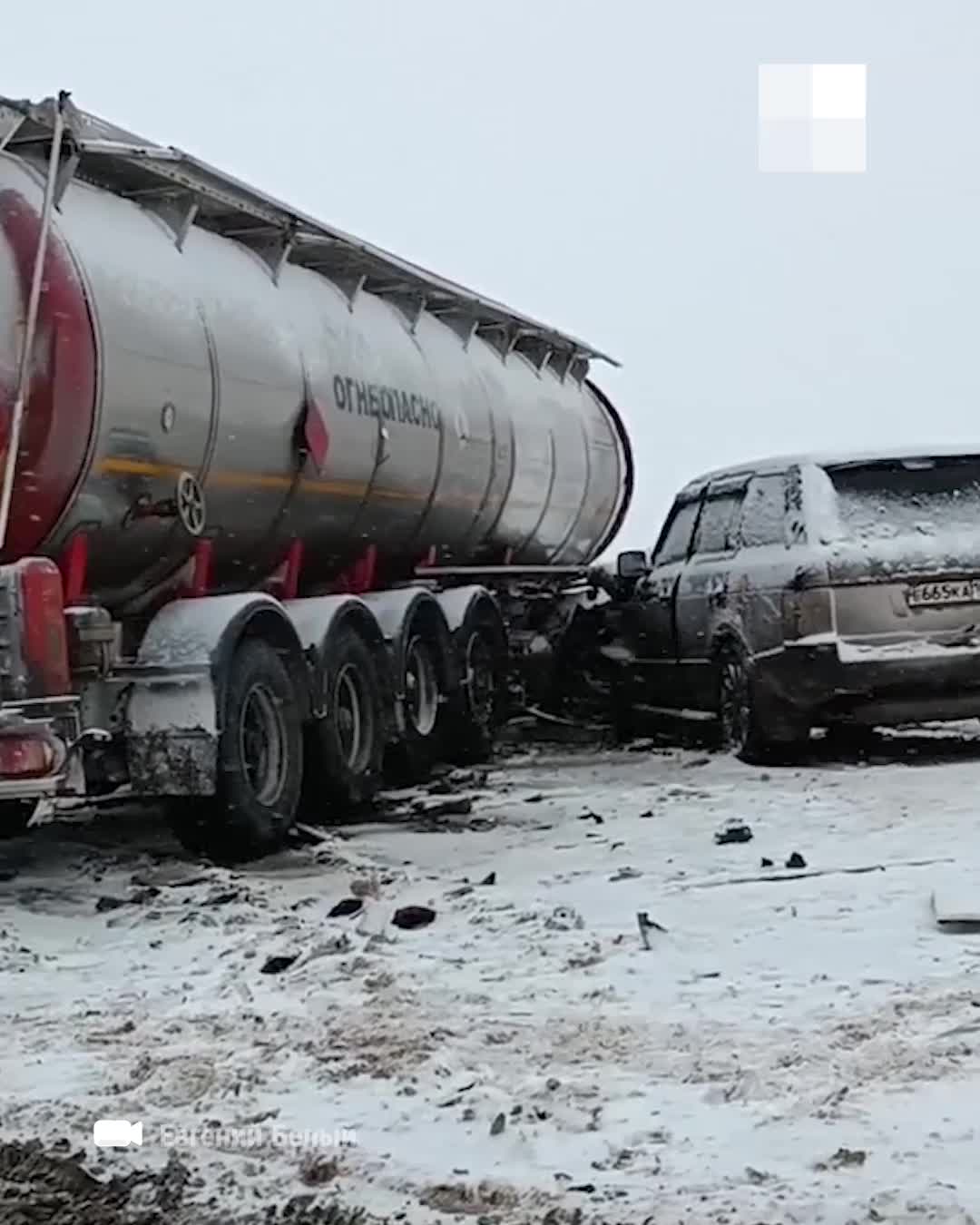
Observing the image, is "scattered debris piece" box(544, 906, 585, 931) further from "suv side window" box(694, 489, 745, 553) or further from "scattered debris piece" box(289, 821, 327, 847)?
"suv side window" box(694, 489, 745, 553)

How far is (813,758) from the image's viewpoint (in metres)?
11.4

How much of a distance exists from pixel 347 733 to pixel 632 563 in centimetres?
339

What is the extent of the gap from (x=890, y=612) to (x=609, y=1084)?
609cm

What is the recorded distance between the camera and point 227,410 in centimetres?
918

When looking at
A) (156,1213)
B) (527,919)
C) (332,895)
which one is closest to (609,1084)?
(156,1213)

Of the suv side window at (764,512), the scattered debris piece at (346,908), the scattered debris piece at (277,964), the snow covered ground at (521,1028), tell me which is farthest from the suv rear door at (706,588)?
the scattered debris piece at (277,964)

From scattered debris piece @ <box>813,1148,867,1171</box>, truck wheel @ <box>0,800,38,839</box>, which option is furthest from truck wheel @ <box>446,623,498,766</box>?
scattered debris piece @ <box>813,1148,867,1171</box>

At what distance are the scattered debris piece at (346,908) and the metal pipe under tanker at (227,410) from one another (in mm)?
1904

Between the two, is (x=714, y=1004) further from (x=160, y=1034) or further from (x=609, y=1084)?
(x=160, y=1034)

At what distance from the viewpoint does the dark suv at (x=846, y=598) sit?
1045cm

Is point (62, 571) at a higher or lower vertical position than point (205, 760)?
higher

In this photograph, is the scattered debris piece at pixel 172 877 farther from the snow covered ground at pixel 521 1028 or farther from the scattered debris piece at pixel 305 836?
the scattered debris piece at pixel 305 836

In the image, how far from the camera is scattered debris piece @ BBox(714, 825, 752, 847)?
27.2ft

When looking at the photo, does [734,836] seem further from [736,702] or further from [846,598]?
[736,702]
